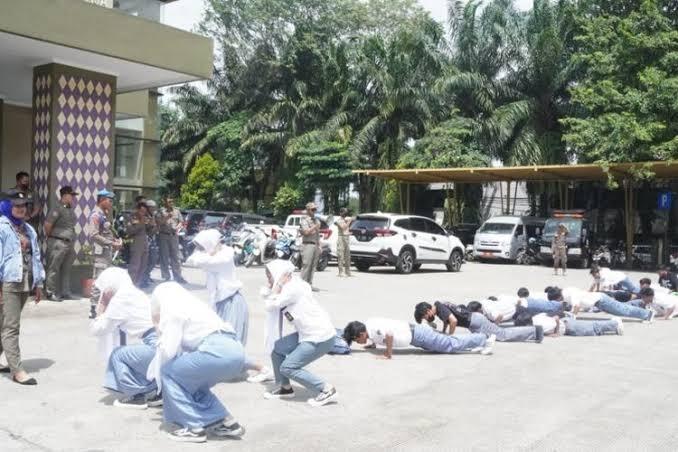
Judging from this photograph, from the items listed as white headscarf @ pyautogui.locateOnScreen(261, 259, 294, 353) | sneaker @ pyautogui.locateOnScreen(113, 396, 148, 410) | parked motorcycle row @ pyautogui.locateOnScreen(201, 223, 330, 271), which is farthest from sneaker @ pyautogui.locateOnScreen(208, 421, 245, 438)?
parked motorcycle row @ pyautogui.locateOnScreen(201, 223, 330, 271)

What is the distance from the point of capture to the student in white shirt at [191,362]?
494cm

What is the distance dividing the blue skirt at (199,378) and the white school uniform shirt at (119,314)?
901 millimetres

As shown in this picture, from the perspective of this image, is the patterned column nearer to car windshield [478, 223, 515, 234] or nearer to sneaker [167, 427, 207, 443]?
sneaker [167, 427, 207, 443]

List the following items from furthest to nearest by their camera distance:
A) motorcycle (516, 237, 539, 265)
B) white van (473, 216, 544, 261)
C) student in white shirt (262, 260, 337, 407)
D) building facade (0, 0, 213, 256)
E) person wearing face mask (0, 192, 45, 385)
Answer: motorcycle (516, 237, 539, 265)
white van (473, 216, 544, 261)
building facade (0, 0, 213, 256)
person wearing face mask (0, 192, 45, 385)
student in white shirt (262, 260, 337, 407)

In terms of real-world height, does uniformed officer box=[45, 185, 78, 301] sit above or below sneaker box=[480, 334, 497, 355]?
above

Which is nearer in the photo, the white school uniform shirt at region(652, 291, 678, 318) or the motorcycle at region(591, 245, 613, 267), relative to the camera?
the white school uniform shirt at region(652, 291, 678, 318)

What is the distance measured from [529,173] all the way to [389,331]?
2246cm

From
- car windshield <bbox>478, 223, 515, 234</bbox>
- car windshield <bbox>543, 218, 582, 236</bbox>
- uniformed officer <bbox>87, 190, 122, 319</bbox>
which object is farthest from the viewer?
car windshield <bbox>478, 223, 515, 234</bbox>

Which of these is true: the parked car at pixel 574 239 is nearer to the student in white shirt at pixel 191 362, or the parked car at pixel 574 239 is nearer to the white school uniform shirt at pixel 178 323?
the student in white shirt at pixel 191 362

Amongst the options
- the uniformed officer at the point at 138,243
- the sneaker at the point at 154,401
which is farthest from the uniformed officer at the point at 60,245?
the sneaker at the point at 154,401

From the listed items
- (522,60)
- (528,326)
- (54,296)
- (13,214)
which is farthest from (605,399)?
(522,60)

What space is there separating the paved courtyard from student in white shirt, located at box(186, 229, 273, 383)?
1.41ft

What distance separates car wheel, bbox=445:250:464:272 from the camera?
2192 centimetres

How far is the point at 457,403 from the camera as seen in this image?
6375mm
